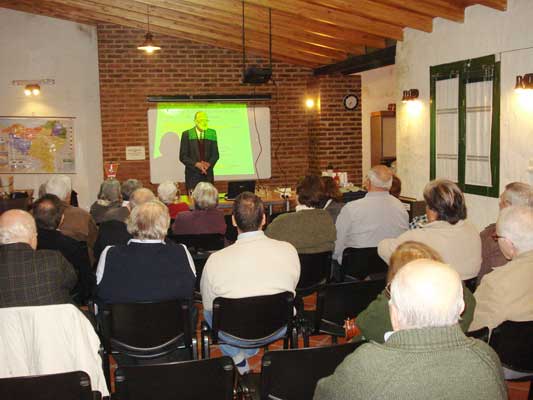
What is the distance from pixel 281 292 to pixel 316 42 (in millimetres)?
6371

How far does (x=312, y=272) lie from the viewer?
4.61 metres

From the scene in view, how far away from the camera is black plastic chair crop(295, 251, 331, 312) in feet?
14.8

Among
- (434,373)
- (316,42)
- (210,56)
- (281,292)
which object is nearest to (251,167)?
(210,56)

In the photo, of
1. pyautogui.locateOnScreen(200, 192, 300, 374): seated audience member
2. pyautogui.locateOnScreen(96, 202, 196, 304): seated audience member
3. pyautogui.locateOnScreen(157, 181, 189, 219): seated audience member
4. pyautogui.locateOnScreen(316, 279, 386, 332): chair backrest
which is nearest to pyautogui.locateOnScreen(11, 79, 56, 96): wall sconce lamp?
pyautogui.locateOnScreen(157, 181, 189, 219): seated audience member

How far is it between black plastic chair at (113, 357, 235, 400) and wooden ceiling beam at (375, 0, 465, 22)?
5129mm

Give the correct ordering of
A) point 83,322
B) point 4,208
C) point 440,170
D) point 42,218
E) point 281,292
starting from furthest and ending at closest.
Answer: point 4,208 < point 440,170 < point 42,218 < point 281,292 < point 83,322

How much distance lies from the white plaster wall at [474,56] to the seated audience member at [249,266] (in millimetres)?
3230

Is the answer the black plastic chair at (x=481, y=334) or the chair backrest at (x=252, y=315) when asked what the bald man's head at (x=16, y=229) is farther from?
the black plastic chair at (x=481, y=334)

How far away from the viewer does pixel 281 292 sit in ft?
11.5

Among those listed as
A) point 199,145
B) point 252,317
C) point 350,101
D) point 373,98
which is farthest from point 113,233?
point 373,98

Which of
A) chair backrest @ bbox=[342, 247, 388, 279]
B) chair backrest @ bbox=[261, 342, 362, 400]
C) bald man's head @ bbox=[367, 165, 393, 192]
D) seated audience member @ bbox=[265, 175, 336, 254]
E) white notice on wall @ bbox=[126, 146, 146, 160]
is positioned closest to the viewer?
chair backrest @ bbox=[261, 342, 362, 400]

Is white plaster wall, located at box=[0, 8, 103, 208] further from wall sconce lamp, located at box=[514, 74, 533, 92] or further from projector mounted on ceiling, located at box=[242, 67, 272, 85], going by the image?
wall sconce lamp, located at box=[514, 74, 533, 92]

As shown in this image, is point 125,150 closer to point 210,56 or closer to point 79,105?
point 79,105

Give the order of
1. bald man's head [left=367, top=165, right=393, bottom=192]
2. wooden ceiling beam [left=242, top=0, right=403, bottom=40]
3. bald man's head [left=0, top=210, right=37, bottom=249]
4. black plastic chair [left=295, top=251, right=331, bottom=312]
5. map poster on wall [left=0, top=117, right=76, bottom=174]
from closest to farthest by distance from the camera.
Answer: bald man's head [left=0, top=210, right=37, bottom=249] → black plastic chair [left=295, top=251, right=331, bottom=312] → bald man's head [left=367, top=165, right=393, bottom=192] → wooden ceiling beam [left=242, top=0, right=403, bottom=40] → map poster on wall [left=0, top=117, right=76, bottom=174]
